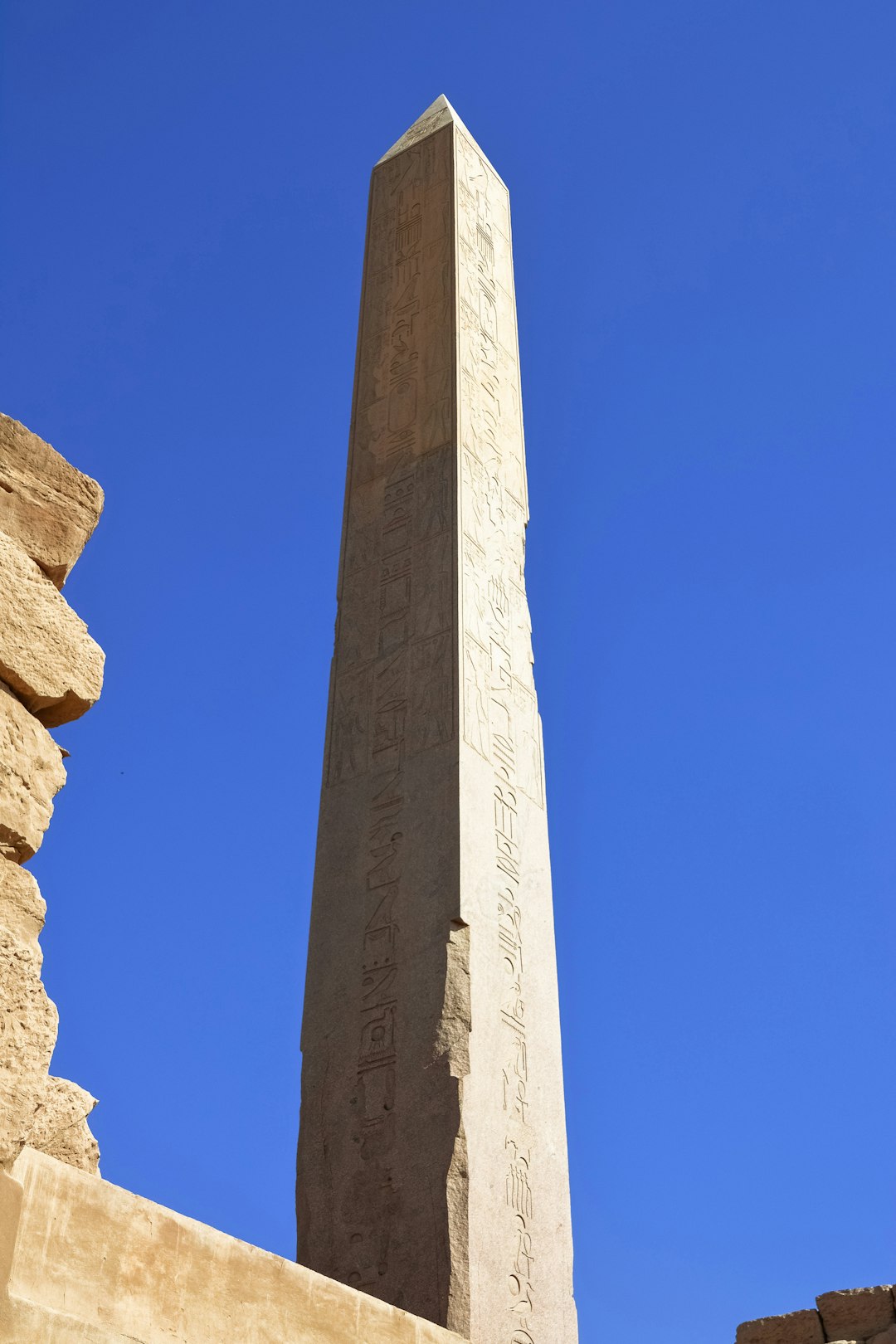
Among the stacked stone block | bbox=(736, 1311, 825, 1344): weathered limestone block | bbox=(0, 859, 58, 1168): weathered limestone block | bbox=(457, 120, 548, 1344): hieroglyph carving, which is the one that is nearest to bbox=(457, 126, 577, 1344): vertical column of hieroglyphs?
bbox=(457, 120, 548, 1344): hieroglyph carving

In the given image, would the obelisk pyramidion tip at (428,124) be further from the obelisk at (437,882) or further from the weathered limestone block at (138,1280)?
the weathered limestone block at (138,1280)

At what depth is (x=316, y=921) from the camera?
19.7 ft

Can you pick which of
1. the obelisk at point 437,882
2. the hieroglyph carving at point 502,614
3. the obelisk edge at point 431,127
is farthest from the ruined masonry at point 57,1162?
the obelisk edge at point 431,127

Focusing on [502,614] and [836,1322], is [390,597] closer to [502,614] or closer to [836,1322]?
[502,614]

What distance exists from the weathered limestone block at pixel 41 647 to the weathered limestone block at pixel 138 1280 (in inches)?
33.3

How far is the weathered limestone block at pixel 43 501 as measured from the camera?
2439 millimetres

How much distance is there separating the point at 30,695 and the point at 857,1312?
439 cm

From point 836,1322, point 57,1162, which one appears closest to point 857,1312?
point 836,1322

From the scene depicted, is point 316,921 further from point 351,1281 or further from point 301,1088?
point 351,1281

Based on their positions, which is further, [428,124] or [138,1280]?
[428,124]

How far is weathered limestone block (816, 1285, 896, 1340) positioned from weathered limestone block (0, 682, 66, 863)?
169 inches

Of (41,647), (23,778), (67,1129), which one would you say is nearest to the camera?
(23,778)

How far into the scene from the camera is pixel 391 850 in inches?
233

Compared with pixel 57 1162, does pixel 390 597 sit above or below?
above
